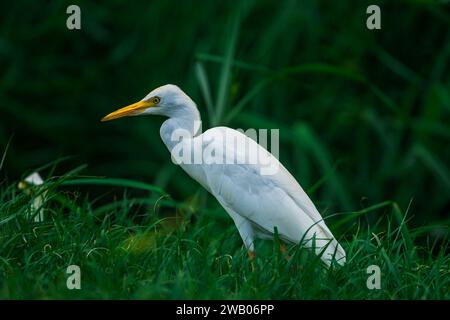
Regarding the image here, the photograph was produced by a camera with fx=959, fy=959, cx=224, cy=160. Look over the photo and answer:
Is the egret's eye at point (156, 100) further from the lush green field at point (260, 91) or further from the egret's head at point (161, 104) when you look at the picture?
the lush green field at point (260, 91)

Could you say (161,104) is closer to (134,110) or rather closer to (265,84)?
(134,110)

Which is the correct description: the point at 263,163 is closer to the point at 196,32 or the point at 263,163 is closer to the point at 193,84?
the point at 193,84

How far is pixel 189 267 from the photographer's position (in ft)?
10.6

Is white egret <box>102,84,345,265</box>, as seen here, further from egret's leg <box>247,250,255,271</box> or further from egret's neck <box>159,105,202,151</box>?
egret's leg <box>247,250,255,271</box>

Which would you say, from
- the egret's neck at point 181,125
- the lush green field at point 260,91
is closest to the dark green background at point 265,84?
the lush green field at point 260,91

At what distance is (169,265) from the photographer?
3.29m

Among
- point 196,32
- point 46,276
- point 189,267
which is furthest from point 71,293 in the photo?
point 196,32

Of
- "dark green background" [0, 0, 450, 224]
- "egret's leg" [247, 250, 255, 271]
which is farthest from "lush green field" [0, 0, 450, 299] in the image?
"egret's leg" [247, 250, 255, 271]

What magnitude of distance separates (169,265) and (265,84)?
2.89 metres

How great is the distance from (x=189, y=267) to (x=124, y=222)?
0.69 metres

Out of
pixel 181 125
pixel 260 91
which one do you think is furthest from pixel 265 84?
pixel 181 125

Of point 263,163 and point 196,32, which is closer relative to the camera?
point 263,163

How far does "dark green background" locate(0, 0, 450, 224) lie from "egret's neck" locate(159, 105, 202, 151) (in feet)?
5.73
